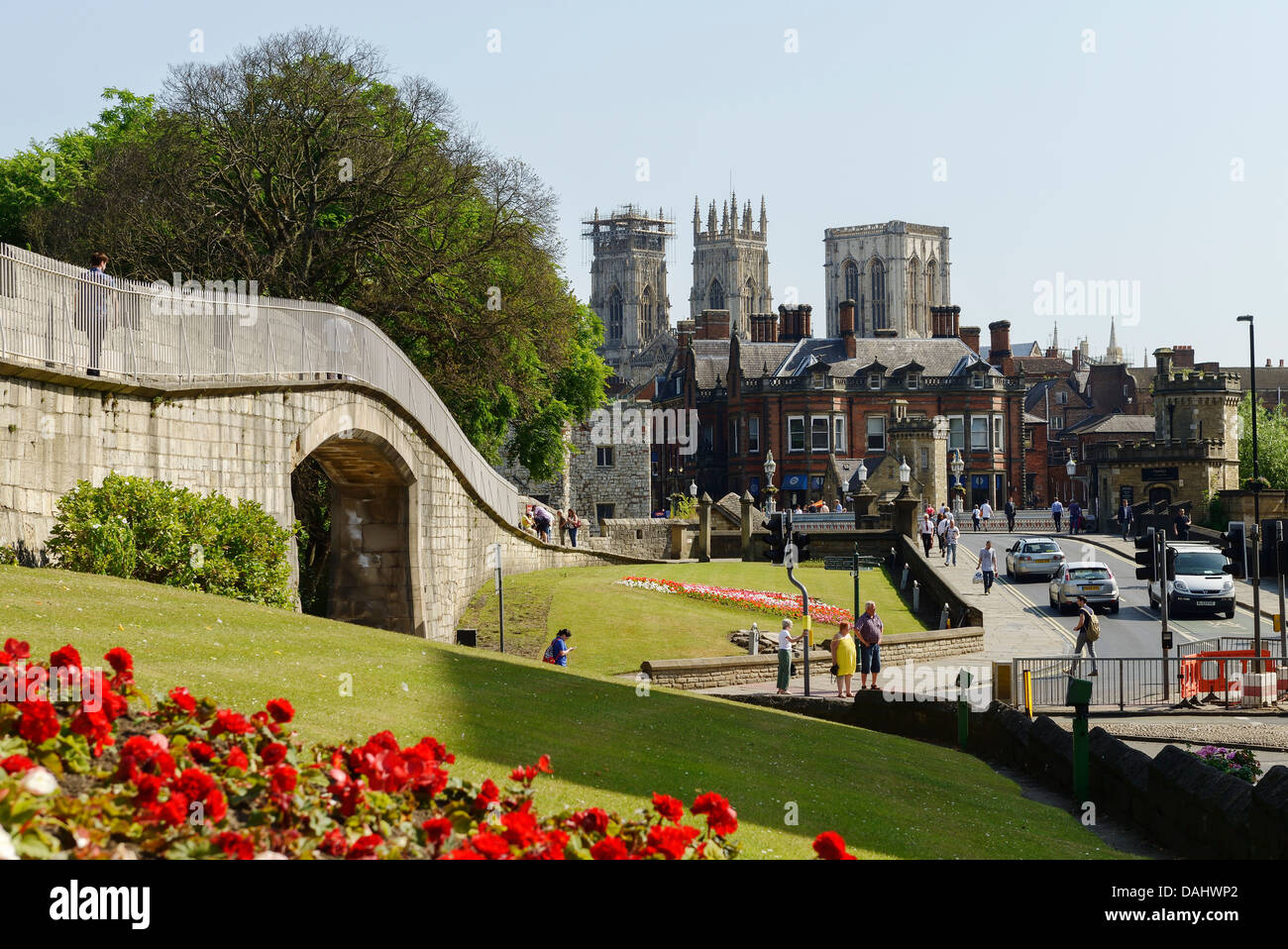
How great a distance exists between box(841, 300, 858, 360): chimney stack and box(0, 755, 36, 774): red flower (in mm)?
81824

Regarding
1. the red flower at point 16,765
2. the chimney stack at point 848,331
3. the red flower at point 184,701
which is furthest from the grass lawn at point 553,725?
the chimney stack at point 848,331

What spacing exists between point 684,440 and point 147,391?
2967 inches

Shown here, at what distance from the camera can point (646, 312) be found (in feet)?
529

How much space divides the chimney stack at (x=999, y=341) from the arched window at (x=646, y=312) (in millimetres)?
74226

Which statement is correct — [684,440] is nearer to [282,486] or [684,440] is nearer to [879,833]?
[282,486]

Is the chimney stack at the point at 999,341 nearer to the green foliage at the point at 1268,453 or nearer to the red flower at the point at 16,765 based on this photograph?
the green foliage at the point at 1268,453

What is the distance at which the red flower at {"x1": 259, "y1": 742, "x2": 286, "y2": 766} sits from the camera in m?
6.33

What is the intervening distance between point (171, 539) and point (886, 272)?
433ft

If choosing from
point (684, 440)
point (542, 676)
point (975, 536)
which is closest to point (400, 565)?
point (542, 676)

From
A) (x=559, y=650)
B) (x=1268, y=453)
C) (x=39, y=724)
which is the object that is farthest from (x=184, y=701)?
(x=1268, y=453)

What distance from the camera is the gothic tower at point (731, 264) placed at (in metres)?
162

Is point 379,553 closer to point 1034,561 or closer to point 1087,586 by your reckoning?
point 1087,586

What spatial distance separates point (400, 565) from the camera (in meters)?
25.6
